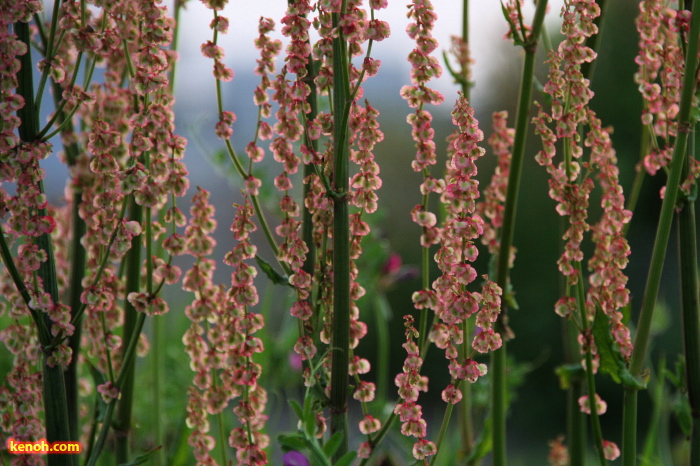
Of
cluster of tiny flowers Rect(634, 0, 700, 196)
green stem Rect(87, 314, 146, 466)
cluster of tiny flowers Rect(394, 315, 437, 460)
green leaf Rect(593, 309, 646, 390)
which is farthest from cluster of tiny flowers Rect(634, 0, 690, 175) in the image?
green stem Rect(87, 314, 146, 466)

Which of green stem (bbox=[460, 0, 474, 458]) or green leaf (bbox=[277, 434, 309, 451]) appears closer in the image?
green leaf (bbox=[277, 434, 309, 451])

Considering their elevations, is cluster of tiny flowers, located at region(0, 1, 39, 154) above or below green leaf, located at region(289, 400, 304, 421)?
above

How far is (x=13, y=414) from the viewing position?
482mm

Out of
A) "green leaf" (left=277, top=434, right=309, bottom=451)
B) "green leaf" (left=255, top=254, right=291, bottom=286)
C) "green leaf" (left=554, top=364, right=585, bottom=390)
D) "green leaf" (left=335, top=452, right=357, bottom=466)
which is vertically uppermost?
"green leaf" (left=255, top=254, right=291, bottom=286)

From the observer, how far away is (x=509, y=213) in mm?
453

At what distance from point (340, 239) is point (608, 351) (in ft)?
0.67

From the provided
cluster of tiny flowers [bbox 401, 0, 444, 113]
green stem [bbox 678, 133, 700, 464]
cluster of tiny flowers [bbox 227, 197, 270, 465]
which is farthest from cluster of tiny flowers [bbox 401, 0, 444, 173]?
green stem [bbox 678, 133, 700, 464]

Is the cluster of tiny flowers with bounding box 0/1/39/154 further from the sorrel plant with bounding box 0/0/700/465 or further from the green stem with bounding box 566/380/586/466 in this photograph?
the green stem with bounding box 566/380/586/466

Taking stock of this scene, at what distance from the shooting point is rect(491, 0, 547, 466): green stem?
436 millimetres

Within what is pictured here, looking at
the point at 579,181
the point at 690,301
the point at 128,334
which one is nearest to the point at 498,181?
the point at 579,181

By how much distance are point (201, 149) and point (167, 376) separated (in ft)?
1.44

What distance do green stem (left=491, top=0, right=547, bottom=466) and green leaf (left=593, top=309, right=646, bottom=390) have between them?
2.5 inches

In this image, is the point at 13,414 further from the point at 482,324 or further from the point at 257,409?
the point at 482,324

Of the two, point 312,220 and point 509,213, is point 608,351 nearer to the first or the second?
point 509,213
